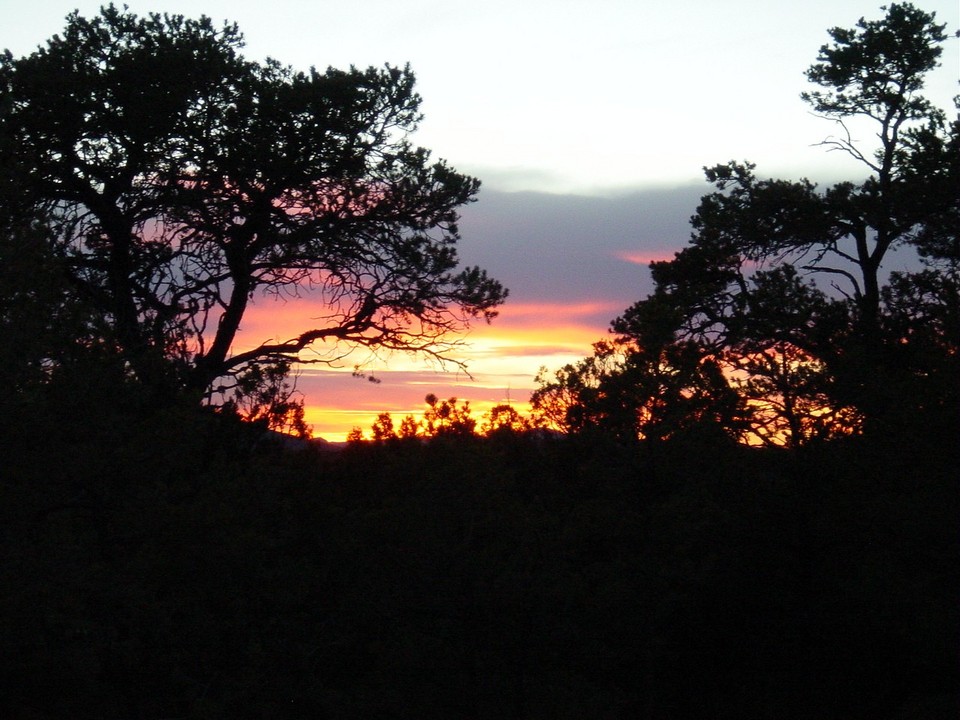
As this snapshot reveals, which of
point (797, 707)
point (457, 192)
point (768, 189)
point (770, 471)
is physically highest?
point (768, 189)

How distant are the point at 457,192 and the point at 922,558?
32.7ft

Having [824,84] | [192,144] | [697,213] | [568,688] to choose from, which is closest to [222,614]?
[568,688]

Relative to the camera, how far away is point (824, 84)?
75.7 ft

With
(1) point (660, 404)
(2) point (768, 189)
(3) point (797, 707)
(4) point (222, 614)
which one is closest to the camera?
(4) point (222, 614)

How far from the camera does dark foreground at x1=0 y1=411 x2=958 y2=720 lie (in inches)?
410

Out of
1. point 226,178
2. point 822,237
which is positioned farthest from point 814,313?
point 226,178

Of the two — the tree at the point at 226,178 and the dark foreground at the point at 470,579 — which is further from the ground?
the tree at the point at 226,178

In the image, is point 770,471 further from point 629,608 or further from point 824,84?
point 824,84

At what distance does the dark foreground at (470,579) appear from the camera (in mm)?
10414

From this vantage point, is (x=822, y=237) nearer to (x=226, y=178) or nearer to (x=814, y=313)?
(x=814, y=313)

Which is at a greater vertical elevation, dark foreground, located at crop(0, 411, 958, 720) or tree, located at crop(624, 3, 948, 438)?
tree, located at crop(624, 3, 948, 438)

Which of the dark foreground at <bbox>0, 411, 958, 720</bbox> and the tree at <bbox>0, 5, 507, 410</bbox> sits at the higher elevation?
the tree at <bbox>0, 5, 507, 410</bbox>

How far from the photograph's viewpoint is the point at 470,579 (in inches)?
682

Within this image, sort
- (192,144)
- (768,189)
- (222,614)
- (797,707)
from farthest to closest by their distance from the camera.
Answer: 1. (768,189)
2. (797,707)
3. (192,144)
4. (222,614)
